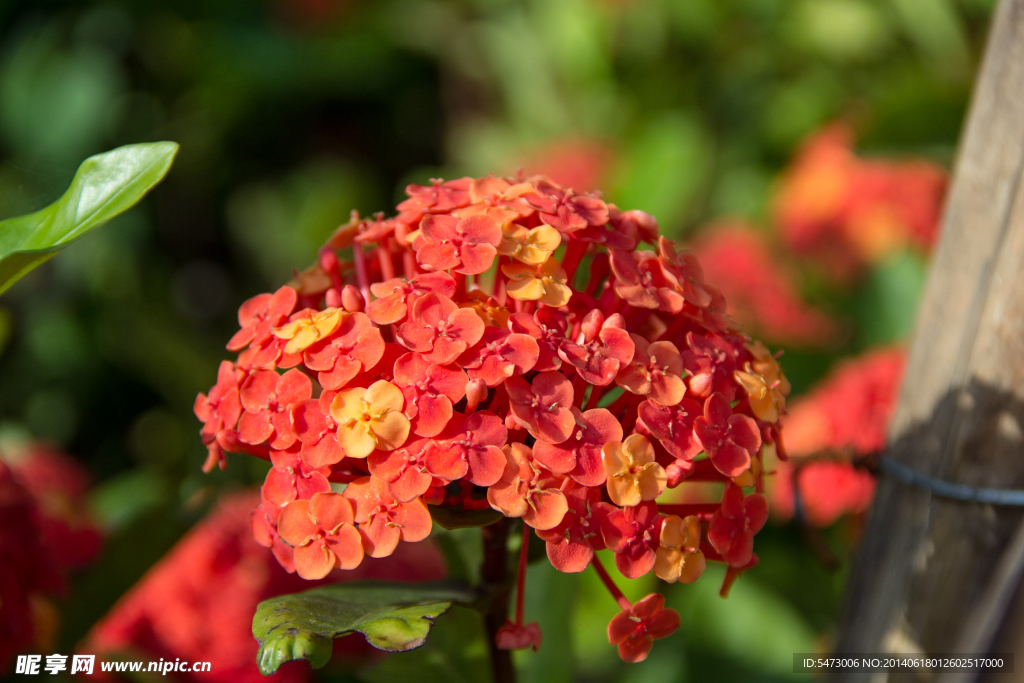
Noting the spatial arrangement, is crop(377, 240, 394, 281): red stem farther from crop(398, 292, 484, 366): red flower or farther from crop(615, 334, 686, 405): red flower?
crop(615, 334, 686, 405): red flower

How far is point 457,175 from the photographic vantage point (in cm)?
388

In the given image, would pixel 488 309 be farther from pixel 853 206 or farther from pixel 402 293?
pixel 853 206

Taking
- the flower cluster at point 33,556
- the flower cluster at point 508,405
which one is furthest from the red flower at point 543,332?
the flower cluster at point 33,556

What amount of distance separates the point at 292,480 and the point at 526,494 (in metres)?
0.24

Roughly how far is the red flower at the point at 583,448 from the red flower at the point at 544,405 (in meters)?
0.01

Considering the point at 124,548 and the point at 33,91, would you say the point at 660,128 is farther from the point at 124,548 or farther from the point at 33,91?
the point at 33,91

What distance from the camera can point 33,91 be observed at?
3.04 m

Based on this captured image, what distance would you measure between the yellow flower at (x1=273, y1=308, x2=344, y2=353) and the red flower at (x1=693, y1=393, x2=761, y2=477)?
38 centimetres

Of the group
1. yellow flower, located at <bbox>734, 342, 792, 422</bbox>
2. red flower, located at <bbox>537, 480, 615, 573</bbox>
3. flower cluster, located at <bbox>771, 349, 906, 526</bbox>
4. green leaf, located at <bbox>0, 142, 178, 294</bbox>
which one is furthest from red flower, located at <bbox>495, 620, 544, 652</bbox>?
flower cluster, located at <bbox>771, 349, 906, 526</bbox>

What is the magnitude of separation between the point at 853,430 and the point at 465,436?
45.1 inches

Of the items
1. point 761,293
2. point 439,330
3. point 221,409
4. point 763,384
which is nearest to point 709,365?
point 763,384

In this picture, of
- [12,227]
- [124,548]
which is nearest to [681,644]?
[124,548]

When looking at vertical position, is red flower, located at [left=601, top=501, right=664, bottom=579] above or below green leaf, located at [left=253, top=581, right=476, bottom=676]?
above

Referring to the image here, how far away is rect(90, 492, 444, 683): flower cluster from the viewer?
140 cm
